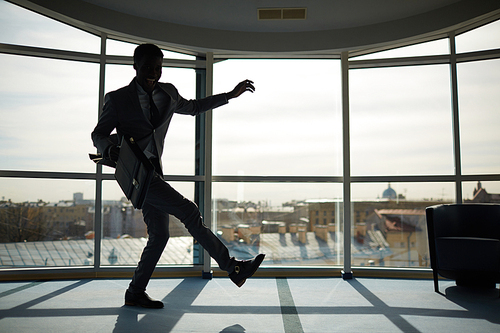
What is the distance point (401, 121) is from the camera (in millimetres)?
4730

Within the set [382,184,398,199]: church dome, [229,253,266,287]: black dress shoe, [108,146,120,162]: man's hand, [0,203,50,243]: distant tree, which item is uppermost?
[108,146,120,162]: man's hand

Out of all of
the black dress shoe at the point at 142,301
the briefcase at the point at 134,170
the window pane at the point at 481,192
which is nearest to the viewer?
the briefcase at the point at 134,170

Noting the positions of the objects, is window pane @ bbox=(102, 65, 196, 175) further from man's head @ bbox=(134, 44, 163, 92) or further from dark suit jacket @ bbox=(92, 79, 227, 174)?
man's head @ bbox=(134, 44, 163, 92)

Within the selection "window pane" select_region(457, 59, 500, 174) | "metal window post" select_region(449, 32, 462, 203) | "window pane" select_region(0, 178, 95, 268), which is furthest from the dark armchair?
"window pane" select_region(0, 178, 95, 268)

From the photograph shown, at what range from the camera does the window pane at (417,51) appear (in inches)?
182

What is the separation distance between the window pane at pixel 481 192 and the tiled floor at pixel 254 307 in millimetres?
1014

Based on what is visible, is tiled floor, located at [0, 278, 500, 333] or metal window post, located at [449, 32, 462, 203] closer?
tiled floor, located at [0, 278, 500, 333]

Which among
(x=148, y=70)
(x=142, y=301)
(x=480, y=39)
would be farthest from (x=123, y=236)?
(x=480, y=39)

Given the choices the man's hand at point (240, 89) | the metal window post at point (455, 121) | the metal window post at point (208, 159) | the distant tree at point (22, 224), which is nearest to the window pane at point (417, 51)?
the metal window post at point (455, 121)

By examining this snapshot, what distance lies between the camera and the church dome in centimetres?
463

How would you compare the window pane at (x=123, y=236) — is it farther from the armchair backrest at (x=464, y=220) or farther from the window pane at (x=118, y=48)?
Result: the armchair backrest at (x=464, y=220)

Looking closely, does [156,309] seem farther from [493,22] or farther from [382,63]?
[493,22]

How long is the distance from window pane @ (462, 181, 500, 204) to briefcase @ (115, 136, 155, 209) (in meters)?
3.61

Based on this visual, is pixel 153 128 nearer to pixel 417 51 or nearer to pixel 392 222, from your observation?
pixel 392 222
